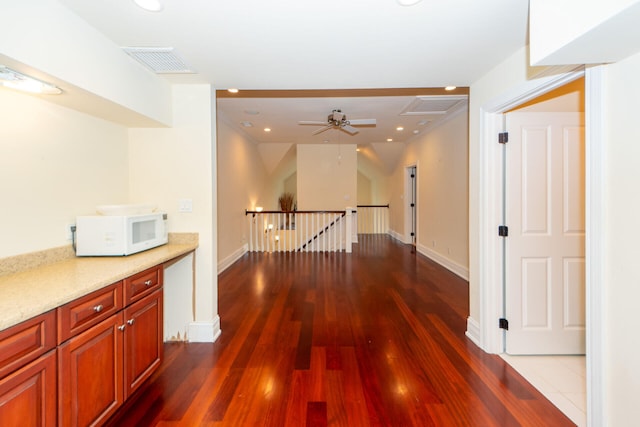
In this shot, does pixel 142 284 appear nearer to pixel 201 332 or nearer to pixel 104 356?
pixel 104 356

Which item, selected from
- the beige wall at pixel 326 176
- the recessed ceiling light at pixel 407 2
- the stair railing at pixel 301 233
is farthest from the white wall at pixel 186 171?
the beige wall at pixel 326 176

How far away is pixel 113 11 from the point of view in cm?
166

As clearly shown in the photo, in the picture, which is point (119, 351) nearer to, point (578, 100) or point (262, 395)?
point (262, 395)

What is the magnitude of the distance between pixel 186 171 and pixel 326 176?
19.5 ft

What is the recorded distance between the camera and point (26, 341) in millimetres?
1154

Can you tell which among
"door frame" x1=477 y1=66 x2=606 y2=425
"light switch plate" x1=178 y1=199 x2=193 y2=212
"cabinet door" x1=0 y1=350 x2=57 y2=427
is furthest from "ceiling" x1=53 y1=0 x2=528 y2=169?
"cabinet door" x1=0 y1=350 x2=57 y2=427

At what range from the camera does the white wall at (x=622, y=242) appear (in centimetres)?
134

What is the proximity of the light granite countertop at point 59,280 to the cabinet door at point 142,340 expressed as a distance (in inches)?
10.2

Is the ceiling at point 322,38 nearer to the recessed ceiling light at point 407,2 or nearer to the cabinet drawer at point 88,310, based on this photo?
the recessed ceiling light at point 407,2

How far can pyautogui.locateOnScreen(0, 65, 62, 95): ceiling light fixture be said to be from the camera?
59.5 inches

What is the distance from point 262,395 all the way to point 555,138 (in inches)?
121

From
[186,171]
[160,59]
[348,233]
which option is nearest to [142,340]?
[186,171]

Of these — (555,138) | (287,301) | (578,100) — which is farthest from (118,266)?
(578,100)

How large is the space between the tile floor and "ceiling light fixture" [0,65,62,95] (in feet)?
12.4
